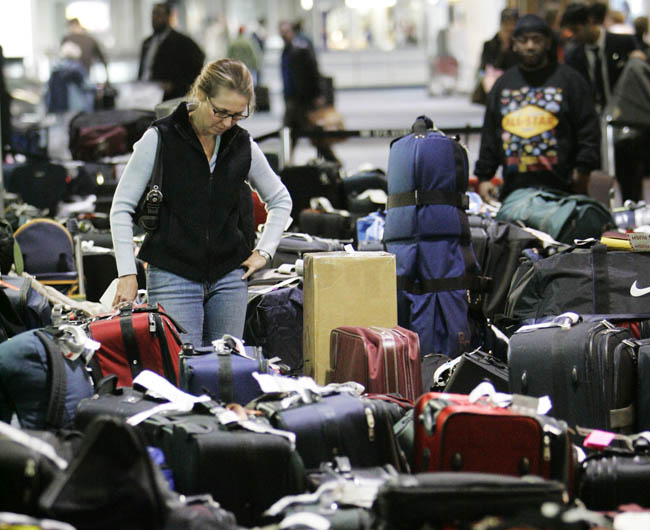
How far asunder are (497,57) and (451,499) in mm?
7103

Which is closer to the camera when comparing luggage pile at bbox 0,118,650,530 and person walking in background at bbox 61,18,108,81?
luggage pile at bbox 0,118,650,530

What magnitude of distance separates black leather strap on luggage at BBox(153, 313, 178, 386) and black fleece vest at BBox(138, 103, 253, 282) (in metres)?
0.27

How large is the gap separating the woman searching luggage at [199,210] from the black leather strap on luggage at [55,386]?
2.02 feet

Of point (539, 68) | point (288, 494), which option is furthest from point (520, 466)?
point (539, 68)

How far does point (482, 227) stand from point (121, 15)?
29.1 metres

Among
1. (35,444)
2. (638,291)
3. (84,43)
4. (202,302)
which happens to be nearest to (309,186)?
(638,291)

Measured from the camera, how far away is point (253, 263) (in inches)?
165

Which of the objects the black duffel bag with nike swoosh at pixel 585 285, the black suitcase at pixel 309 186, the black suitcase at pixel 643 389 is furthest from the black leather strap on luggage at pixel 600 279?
the black suitcase at pixel 309 186

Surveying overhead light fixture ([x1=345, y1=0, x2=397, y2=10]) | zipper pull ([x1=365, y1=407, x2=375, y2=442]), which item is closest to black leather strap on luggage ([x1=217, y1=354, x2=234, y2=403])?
zipper pull ([x1=365, y1=407, x2=375, y2=442])

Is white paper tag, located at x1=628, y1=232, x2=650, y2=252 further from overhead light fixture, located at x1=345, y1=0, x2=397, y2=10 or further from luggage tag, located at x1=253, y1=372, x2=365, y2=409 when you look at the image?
overhead light fixture, located at x1=345, y1=0, x2=397, y2=10

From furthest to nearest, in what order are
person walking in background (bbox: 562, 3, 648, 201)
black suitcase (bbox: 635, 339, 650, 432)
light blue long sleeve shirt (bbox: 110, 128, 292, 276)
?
person walking in background (bbox: 562, 3, 648, 201)
light blue long sleeve shirt (bbox: 110, 128, 292, 276)
black suitcase (bbox: 635, 339, 650, 432)

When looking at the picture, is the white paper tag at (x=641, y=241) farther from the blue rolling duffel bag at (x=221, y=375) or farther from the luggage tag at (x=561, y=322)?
the blue rolling duffel bag at (x=221, y=375)

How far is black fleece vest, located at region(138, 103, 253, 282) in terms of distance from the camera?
3.96m

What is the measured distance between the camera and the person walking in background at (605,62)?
8.82 meters
